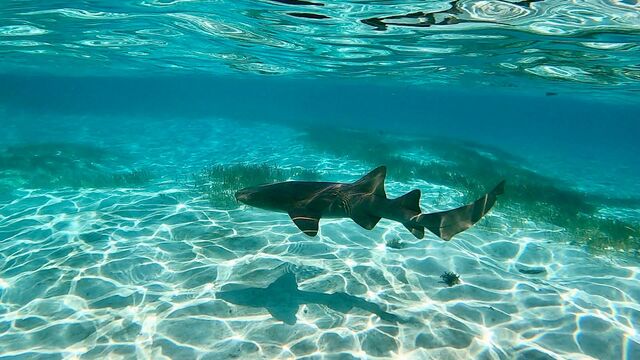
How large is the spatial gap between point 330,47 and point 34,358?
18844 millimetres

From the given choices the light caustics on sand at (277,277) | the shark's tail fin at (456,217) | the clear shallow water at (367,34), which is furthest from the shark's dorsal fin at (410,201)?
the clear shallow water at (367,34)

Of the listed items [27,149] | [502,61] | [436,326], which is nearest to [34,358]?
[436,326]

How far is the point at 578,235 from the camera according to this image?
440 inches

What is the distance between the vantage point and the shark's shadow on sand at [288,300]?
20.7 ft

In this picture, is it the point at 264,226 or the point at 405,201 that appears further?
the point at 264,226

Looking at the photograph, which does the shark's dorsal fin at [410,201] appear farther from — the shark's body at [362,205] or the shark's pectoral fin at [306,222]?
the shark's pectoral fin at [306,222]

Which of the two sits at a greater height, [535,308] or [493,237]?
[535,308]

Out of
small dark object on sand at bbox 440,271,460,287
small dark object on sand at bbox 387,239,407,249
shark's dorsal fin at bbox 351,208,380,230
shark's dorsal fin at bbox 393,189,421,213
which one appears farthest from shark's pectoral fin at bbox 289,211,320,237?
small dark object on sand at bbox 387,239,407,249

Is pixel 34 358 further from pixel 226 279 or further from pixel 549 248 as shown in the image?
pixel 549 248

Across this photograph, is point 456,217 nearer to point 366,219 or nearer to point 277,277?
point 366,219

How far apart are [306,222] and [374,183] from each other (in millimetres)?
1249

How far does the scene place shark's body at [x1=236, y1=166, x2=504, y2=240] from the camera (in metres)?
5.27

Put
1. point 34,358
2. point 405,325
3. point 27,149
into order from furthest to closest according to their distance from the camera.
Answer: point 27,149
point 405,325
point 34,358

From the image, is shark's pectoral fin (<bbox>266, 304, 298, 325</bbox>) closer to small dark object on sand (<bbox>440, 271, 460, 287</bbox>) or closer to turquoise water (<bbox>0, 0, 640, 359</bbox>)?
turquoise water (<bbox>0, 0, 640, 359</bbox>)
